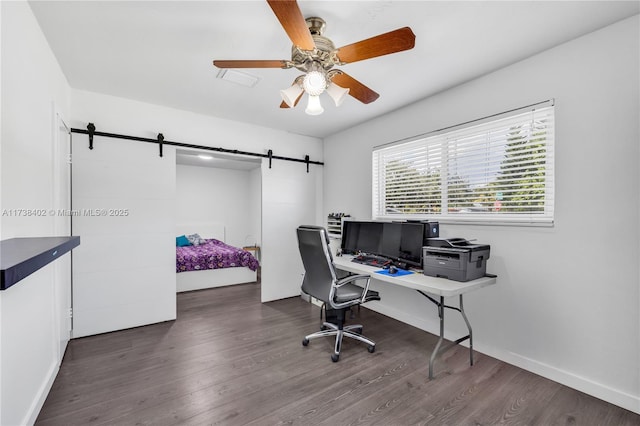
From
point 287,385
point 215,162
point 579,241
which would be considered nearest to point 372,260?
point 287,385

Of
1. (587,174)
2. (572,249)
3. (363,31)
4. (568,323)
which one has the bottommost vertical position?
(568,323)

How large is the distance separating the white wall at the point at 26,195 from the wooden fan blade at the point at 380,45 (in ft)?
5.80

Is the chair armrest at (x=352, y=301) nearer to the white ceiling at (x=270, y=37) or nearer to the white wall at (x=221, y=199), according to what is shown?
the white ceiling at (x=270, y=37)

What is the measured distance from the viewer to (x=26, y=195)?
5.57ft

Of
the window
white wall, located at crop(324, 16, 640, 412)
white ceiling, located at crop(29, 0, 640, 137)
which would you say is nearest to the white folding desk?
white wall, located at crop(324, 16, 640, 412)

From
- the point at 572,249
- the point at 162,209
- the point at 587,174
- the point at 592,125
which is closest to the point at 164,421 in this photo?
the point at 162,209

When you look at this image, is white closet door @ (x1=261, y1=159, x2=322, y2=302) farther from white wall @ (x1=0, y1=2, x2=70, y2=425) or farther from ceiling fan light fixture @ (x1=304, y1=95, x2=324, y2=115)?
white wall @ (x1=0, y1=2, x2=70, y2=425)

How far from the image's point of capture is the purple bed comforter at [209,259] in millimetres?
4371

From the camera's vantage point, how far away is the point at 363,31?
1.95m

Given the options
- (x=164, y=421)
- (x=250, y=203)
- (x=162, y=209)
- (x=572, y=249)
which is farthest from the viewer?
(x=250, y=203)

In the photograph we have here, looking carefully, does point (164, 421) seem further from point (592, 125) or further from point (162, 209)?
point (592, 125)

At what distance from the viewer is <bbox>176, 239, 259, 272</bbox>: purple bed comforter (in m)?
4.37

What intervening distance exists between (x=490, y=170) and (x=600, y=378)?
168cm

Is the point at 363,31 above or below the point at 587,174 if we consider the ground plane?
above
